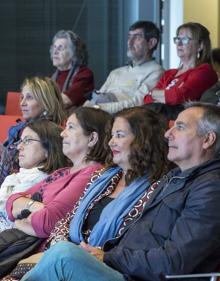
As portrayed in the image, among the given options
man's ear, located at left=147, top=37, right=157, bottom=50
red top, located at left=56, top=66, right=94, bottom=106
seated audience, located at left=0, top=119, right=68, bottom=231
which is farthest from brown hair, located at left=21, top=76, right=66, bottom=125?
man's ear, located at left=147, top=37, right=157, bottom=50

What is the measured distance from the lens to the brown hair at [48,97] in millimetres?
4784

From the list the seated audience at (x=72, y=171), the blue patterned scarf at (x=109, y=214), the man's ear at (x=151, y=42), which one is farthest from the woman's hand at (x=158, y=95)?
the blue patterned scarf at (x=109, y=214)

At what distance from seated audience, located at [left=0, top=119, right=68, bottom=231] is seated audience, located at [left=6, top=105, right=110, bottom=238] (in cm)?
17

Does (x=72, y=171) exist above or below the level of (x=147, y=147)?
below

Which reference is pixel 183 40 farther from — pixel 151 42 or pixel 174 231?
pixel 174 231

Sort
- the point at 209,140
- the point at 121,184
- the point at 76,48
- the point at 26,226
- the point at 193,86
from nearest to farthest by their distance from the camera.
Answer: the point at 209,140 → the point at 121,184 → the point at 26,226 → the point at 193,86 → the point at 76,48

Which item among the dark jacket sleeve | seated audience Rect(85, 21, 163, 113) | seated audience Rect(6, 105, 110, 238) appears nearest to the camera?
the dark jacket sleeve

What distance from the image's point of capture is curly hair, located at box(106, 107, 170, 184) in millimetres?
3555

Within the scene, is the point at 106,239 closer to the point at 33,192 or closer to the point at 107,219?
the point at 107,219

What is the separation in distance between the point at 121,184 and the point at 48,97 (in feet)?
4.40

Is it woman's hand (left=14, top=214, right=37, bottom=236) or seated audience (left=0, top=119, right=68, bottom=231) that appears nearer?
woman's hand (left=14, top=214, right=37, bottom=236)

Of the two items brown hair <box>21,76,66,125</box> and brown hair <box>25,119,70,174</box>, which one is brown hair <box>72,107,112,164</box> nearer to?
brown hair <box>25,119,70,174</box>

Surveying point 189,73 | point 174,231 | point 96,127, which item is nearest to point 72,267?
point 174,231

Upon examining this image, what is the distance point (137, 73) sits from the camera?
19.0 feet
